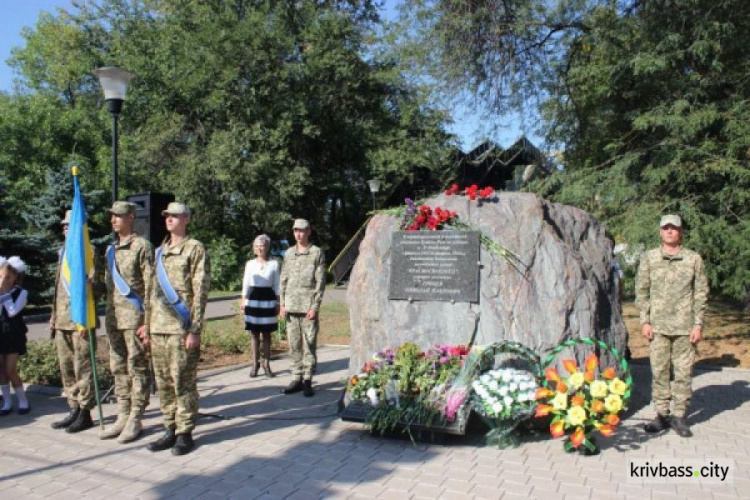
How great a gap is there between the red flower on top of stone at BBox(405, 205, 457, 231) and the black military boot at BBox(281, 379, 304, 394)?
89.4 inches

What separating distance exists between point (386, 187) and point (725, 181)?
1719cm

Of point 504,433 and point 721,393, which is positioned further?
point 721,393

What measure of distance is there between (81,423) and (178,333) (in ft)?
4.94

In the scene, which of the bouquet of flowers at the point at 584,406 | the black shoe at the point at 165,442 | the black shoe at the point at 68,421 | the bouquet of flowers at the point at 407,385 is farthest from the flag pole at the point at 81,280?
the bouquet of flowers at the point at 584,406

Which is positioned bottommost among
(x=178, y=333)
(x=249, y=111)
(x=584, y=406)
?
(x=584, y=406)

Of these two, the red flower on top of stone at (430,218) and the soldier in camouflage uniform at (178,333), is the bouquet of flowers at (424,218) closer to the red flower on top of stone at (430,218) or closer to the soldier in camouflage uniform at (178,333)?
the red flower on top of stone at (430,218)

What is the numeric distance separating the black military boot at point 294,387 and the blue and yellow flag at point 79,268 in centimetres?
229

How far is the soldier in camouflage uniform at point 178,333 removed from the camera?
4.68 m

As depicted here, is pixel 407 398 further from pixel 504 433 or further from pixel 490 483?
pixel 490 483

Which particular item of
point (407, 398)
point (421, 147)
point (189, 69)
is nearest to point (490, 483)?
point (407, 398)

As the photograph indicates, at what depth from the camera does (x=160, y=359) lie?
4758 mm

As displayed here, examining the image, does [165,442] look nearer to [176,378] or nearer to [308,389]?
[176,378]

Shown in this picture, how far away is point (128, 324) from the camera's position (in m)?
5.02

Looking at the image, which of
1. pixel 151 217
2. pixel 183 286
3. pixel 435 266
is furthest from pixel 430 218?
pixel 151 217
